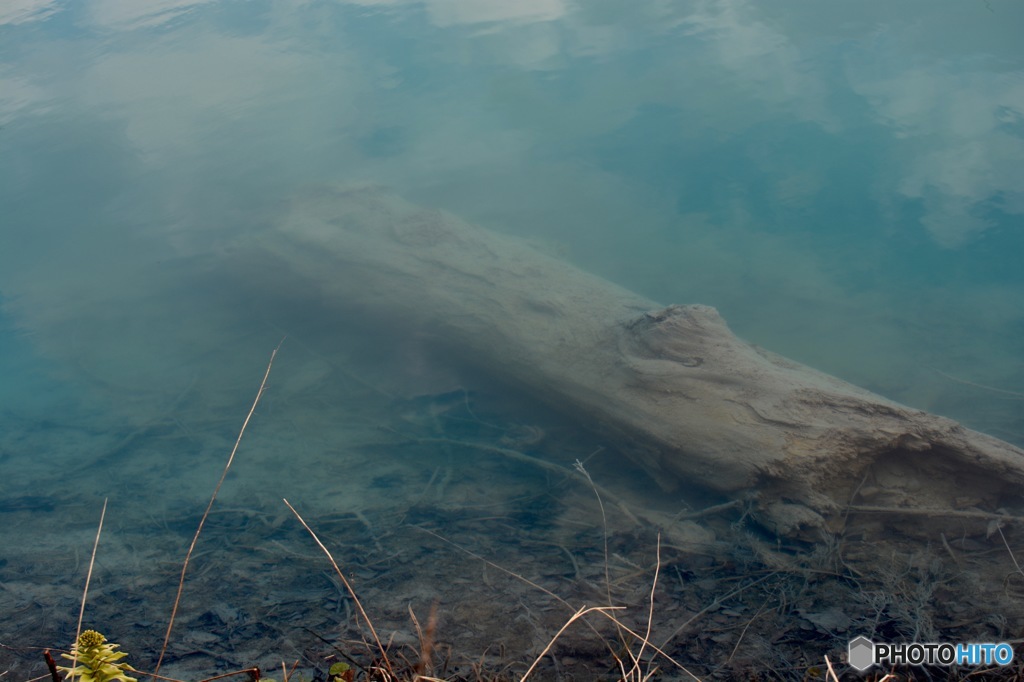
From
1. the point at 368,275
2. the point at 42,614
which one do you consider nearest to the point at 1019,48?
the point at 368,275

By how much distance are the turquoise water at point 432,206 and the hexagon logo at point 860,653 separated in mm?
755

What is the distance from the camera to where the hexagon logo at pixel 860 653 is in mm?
2402

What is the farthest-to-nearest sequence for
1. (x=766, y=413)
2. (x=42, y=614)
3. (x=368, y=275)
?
(x=368, y=275)
(x=766, y=413)
(x=42, y=614)

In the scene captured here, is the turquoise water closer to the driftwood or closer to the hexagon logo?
the driftwood

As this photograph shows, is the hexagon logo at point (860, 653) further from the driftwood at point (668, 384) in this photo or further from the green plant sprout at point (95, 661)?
the green plant sprout at point (95, 661)

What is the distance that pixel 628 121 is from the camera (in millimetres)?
8453

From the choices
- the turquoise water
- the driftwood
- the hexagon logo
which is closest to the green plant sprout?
the turquoise water

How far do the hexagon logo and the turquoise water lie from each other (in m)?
0.76

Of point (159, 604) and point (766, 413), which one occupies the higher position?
point (766, 413)

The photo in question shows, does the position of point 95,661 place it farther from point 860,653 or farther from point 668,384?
point 668,384

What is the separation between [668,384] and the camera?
12.9 ft

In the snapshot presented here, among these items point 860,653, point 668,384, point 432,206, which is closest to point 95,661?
point 860,653

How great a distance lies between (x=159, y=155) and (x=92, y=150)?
99 cm

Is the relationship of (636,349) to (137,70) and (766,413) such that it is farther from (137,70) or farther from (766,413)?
(137,70)
